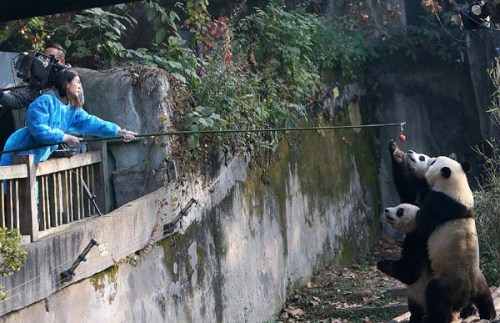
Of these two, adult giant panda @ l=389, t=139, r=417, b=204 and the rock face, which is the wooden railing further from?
adult giant panda @ l=389, t=139, r=417, b=204

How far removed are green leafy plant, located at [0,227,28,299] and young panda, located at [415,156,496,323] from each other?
3392mm

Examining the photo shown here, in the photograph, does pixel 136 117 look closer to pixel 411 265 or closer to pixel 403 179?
pixel 411 265

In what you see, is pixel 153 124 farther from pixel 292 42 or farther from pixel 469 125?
pixel 469 125

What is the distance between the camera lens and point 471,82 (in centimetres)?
1353

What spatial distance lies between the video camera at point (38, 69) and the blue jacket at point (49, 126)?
143 millimetres

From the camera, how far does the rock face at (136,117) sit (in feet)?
25.7

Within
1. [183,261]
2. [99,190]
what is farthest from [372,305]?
[99,190]

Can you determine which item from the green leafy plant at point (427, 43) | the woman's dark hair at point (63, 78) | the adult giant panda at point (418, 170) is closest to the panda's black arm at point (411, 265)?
the adult giant panda at point (418, 170)

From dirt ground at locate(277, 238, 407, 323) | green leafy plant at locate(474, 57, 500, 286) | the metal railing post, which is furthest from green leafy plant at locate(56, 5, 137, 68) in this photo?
green leafy plant at locate(474, 57, 500, 286)

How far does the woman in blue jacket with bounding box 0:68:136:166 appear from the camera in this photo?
6777 millimetres

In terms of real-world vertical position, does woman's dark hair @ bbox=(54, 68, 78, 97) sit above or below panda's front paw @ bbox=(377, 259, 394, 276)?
above

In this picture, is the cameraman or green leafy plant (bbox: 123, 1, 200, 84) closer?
the cameraman

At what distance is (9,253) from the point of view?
202 inches

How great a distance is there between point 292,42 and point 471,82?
A: 13.0 feet
